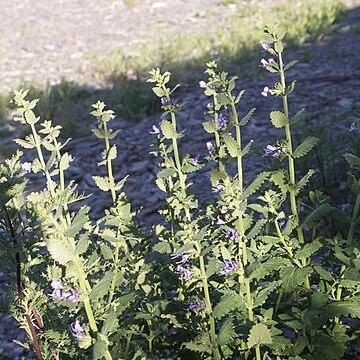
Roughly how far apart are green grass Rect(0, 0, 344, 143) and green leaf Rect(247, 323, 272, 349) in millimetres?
3842

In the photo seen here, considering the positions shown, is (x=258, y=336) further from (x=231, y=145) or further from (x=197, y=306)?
(x=231, y=145)

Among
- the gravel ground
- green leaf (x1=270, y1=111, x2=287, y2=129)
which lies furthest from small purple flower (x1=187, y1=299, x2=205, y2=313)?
the gravel ground

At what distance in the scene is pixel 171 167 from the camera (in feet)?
6.92

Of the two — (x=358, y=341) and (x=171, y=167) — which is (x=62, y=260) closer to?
(x=171, y=167)

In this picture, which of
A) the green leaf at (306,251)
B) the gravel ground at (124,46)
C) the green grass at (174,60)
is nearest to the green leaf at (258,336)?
the green leaf at (306,251)

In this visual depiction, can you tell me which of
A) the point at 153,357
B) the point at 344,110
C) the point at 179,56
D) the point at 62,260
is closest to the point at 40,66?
the point at 179,56

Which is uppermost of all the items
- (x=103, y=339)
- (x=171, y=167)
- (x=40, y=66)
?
(x=171, y=167)

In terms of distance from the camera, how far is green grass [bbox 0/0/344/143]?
5879 mm

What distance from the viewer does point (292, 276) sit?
80.0 inches

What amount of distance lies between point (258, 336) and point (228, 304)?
0.13 m

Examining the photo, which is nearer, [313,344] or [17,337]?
[313,344]

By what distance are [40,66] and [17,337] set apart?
216 inches

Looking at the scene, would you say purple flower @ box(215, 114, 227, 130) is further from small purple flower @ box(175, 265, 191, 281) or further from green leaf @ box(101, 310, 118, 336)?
green leaf @ box(101, 310, 118, 336)

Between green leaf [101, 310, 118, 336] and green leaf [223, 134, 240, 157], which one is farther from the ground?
green leaf [223, 134, 240, 157]
